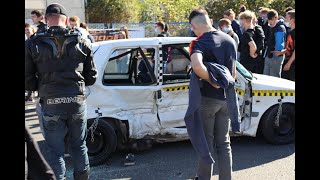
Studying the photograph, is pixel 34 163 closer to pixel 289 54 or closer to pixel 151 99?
pixel 151 99

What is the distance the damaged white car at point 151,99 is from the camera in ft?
16.2

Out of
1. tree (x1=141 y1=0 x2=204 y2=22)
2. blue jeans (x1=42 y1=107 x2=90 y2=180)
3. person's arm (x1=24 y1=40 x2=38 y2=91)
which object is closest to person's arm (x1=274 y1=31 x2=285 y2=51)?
blue jeans (x1=42 y1=107 x2=90 y2=180)

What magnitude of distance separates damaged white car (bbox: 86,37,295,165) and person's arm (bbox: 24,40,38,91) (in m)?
1.32

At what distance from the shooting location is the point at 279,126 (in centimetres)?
540

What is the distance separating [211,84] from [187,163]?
5.59 feet

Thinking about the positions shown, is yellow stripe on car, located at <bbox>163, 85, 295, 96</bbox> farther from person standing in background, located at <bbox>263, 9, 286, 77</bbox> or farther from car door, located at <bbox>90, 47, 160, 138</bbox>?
person standing in background, located at <bbox>263, 9, 286, 77</bbox>

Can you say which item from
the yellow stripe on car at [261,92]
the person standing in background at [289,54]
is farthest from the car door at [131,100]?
the person standing in background at [289,54]

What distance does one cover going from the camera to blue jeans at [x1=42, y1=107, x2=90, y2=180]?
A: 3502 mm

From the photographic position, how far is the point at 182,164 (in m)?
4.91

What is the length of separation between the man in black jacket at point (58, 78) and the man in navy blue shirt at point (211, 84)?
1031 mm
